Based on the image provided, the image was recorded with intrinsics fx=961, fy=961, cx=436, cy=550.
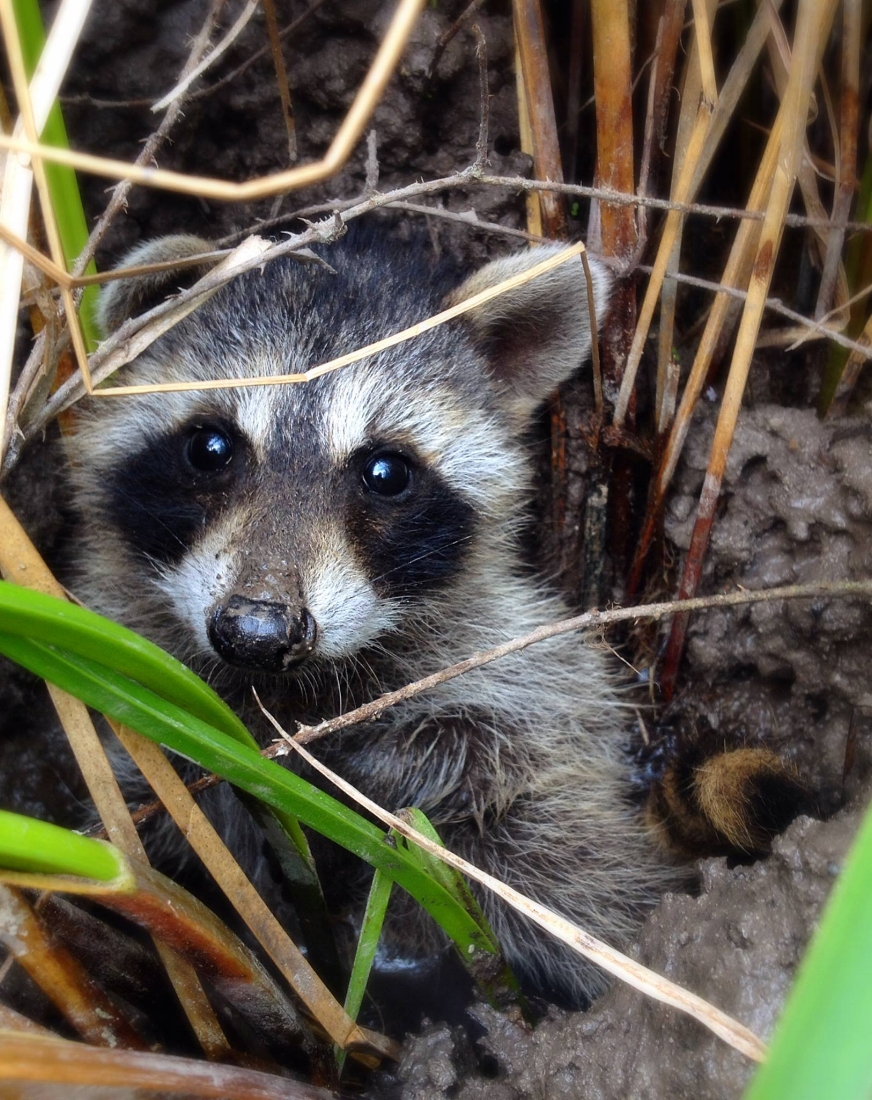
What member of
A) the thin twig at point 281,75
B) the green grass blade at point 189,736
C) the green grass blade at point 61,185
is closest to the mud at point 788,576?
the green grass blade at point 189,736

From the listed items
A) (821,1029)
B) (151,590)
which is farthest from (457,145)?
(821,1029)

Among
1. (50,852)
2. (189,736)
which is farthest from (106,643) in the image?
(50,852)

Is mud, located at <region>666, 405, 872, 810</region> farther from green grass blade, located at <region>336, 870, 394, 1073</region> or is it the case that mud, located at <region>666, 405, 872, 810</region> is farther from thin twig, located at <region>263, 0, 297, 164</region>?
thin twig, located at <region>263, 0, 297, 164</region>

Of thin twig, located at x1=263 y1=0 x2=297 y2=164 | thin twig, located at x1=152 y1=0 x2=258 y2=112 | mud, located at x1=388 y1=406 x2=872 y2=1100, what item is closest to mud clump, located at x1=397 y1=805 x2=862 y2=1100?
mud, located at x1=388 y1=406 x2=872 y2=1100

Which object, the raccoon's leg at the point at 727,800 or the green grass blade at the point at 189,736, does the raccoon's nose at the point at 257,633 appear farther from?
the raccoon's leg at the point at 727,800

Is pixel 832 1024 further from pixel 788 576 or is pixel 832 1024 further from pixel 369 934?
pixel 788 576

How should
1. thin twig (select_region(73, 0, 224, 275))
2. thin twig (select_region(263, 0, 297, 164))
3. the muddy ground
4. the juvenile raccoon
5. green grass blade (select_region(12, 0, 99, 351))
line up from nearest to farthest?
1. the muddy ground
2. thin twig (select_region(73, 0, 224, 275))
3. green grass blade (select_region(12, 0, 99, 351))
4. the juvenile raccoon
5. thin twig (select_region(263, 0, 297, 164))

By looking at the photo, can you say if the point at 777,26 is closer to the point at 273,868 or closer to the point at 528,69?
A: the point at 528,69
